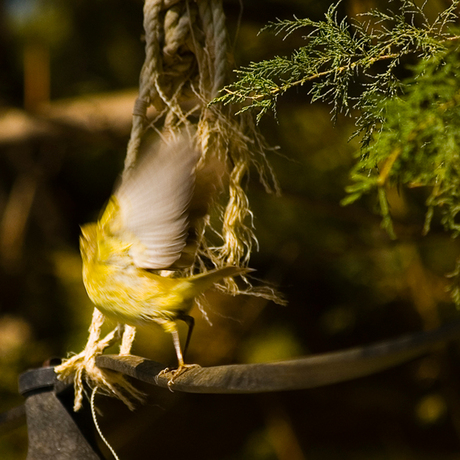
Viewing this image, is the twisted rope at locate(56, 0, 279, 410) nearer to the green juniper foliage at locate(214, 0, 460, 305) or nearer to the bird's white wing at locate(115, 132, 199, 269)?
the bird's white wing at locate(115, 132, 199, 269)

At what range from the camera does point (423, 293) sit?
2039 mm

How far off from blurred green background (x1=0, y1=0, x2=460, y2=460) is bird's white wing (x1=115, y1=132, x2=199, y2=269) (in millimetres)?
808

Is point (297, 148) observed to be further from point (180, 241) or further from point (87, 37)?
point (180, 241)

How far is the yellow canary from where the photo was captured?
0.73 metres

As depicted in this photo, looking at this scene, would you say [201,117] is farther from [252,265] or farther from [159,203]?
[252,265]

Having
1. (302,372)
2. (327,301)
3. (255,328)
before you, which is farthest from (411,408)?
(302,372)

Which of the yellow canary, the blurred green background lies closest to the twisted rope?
the yellow canary

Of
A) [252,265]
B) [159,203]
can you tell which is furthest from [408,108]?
[252,265]

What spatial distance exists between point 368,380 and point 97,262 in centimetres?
202

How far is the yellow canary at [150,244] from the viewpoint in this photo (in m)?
0.73

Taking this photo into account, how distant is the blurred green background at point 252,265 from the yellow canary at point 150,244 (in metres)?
0.78

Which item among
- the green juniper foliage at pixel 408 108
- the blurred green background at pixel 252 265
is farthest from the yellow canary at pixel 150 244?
the blurred green background at pixel 252 265

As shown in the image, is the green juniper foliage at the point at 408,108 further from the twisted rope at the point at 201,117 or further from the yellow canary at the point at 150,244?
the twisted rope at the point at 201,117

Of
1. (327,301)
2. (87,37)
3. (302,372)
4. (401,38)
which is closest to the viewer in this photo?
(302,372)
